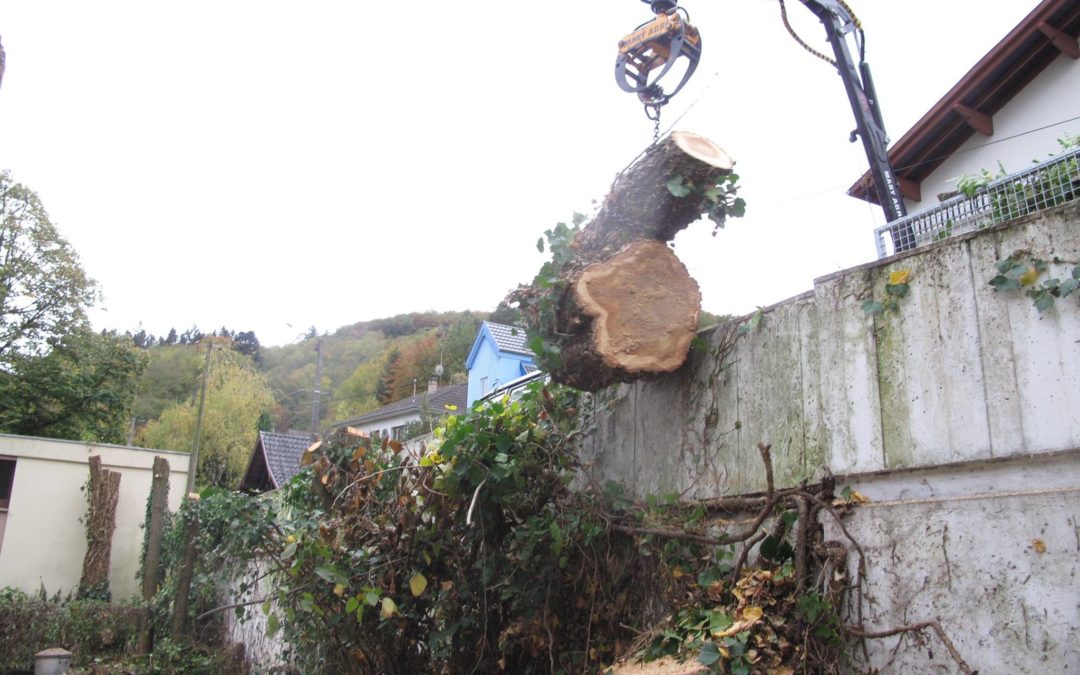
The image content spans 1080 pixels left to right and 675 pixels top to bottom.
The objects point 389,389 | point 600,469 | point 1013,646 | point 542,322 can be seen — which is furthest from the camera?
point 389,389

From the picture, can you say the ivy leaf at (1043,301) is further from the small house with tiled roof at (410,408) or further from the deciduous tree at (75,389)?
the deciduous tree at (75,389)

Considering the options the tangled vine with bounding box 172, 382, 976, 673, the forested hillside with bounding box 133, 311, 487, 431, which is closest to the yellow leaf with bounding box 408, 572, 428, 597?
the tangled vine with bounding box 172, 382, 976, 673

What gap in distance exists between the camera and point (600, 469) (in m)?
4.52

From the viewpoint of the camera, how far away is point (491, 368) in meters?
20.5

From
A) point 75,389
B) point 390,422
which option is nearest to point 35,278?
point 75,389

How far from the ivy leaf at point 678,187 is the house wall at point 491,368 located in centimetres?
1448

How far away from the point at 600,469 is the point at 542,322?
43.2 inches

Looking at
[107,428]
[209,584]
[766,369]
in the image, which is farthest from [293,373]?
[766,369]

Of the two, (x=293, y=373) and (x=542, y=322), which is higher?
(x=293, y=373)

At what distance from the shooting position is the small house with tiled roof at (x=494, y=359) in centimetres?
1941

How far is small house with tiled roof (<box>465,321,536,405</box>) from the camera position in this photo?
63.7 feet

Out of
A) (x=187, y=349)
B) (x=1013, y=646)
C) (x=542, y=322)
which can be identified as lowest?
(x=1013, y=646)

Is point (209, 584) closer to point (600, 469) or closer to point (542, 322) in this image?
point (600, 469)

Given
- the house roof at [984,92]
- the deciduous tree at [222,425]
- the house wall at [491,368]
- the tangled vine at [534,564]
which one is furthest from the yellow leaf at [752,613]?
the deciduous tree at [222,425]
